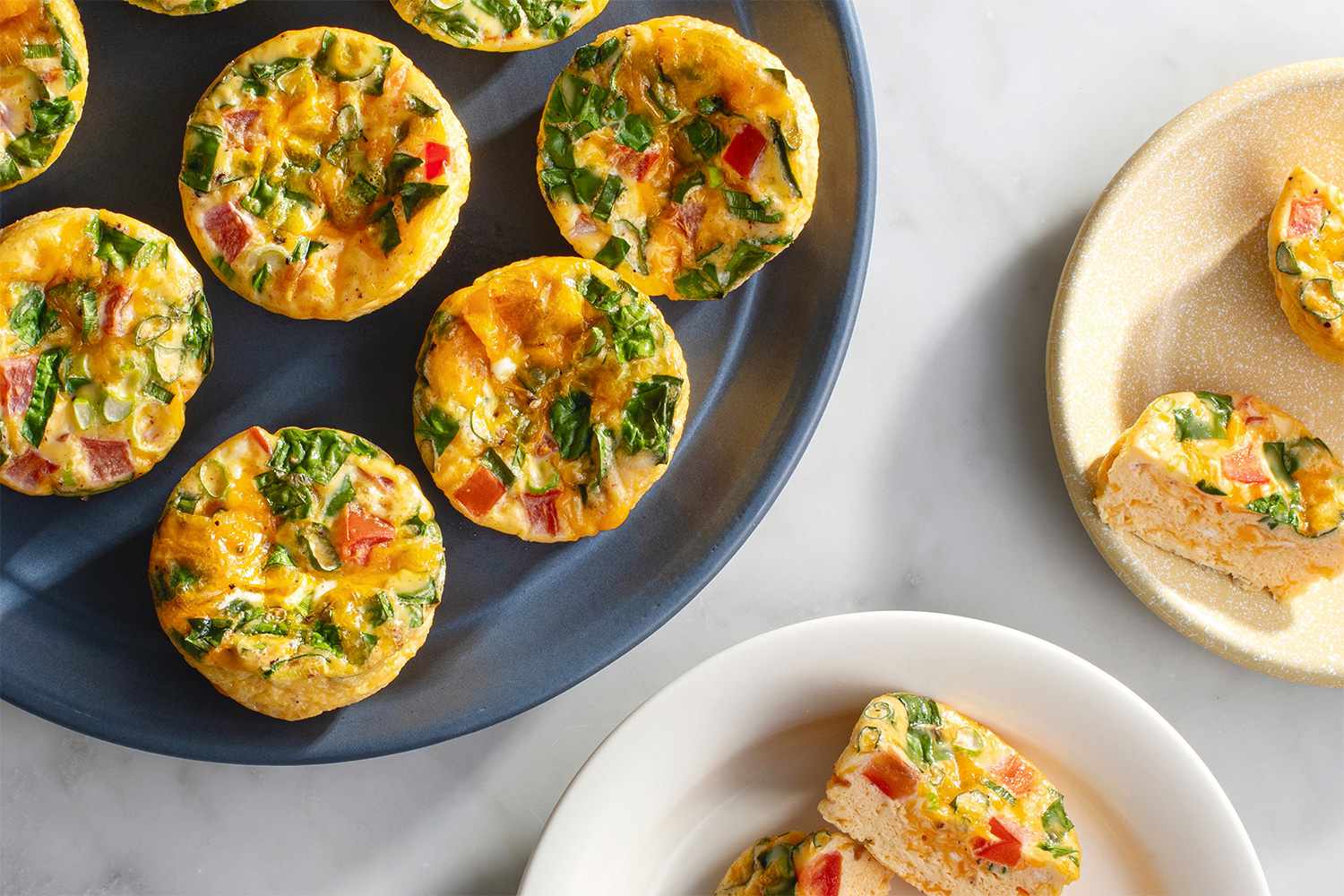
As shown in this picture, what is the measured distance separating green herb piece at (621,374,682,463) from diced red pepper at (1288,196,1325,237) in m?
2.29

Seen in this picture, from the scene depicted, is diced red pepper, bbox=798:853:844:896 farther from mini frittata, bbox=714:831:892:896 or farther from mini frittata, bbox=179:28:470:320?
mini frittata, bbox=179:28:470:320

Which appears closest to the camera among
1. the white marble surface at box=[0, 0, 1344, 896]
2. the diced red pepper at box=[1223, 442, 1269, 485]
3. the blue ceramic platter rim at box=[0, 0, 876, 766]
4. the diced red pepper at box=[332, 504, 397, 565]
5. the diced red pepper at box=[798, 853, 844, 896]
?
the diced red pepper at box=[332, 504, 397, 565]

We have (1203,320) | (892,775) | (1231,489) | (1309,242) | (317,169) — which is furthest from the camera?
(1203,320)

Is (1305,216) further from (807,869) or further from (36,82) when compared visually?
(36,82)

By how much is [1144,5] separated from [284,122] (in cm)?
322

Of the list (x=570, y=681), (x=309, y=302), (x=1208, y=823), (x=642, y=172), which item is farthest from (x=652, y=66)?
(x=1208, y=823)

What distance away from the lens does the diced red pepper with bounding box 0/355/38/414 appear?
3.65 metres

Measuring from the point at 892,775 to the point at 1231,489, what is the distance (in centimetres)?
153

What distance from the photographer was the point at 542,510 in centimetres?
388

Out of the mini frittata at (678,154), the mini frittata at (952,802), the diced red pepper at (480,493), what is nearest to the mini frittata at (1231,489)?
the mini frittata at (952,802)

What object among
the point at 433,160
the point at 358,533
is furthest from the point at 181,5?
the point at 358,533

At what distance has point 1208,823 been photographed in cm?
406

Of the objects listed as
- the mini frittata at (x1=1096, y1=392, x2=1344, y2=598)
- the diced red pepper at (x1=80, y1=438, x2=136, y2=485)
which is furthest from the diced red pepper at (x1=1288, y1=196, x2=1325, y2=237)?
the diced red pepper at (x1=80, y1=438, x2=136, y2=485)

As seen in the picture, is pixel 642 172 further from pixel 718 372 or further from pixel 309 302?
pixel 309 302
